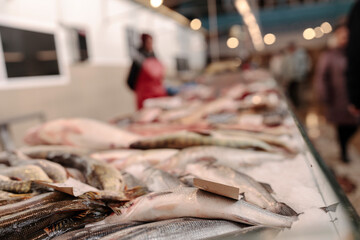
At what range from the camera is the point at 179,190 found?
0.83 metres

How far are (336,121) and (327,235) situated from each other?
12.8 feet

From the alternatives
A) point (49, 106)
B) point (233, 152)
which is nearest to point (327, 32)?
Result: point (49, 106)

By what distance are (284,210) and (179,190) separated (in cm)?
29

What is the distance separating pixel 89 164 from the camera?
3.76ft

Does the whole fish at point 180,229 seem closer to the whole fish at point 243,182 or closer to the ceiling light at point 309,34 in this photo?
the whole fish at point 243,182

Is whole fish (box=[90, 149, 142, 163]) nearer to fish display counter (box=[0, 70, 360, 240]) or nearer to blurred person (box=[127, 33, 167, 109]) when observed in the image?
fish display counter (box=[0, 70, 360, 240])

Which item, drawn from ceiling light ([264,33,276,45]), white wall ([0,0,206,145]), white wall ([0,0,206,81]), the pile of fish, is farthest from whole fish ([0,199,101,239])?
ceiling light ([264,33,276,45])

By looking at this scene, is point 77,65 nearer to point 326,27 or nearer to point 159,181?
point 159,181

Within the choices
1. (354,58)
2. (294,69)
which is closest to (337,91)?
(354,58)

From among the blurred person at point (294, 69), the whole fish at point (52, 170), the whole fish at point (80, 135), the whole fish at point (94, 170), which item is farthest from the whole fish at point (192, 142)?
the blurred person at point (294, 69)

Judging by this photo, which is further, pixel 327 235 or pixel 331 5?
pixel 331 5

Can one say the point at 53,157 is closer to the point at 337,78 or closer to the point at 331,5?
the point at 337,78

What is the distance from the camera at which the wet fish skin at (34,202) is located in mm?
788

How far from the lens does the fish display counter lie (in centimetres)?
70
